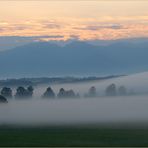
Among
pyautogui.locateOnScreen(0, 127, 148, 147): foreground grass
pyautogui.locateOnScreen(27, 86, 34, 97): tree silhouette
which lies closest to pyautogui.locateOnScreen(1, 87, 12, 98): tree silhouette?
pyautogui.locateOnScreen(27, 86, 34, 97): tree silhouette

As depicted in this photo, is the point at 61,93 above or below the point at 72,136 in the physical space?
above

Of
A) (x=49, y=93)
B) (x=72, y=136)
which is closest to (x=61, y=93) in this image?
(x=49, y=93)

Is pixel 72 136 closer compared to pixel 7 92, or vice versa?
pixel 72 136

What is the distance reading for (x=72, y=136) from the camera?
34875 mm

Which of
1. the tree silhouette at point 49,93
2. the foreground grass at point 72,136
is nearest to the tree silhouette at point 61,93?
the tree silhouette at point 49,93

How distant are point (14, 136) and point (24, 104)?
2730cm

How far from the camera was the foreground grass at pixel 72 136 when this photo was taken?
3139cm

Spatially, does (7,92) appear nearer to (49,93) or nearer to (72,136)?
(49,93)

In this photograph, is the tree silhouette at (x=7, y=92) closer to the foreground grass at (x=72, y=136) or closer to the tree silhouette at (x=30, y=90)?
the tree silhouette at (x=30, y=90)

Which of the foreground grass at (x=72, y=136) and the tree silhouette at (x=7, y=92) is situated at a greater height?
the tree silhouette at (x=7, y=92)

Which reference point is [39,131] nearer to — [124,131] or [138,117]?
[124,131]

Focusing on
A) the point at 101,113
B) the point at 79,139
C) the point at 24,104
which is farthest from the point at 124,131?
the point at 24,104

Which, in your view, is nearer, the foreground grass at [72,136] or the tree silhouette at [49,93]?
the foreground grass at [72,136]

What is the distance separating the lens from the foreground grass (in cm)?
3139
